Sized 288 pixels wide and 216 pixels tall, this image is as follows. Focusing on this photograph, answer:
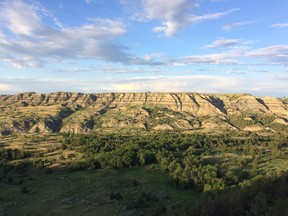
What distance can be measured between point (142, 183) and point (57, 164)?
102 ft

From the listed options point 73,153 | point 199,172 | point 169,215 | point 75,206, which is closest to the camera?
point 169,215

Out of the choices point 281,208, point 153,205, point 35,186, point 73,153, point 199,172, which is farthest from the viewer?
point 73,153

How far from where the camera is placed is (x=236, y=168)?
210 ft

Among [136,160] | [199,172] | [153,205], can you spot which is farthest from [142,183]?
[136,160]

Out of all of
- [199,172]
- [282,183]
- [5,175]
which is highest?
[282,183]

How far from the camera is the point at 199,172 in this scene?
54.7 m

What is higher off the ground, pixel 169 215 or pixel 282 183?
pixel 282 183

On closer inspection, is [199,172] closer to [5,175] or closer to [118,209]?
[118,209]

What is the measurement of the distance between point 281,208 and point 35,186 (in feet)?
158

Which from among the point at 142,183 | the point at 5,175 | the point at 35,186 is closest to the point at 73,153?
the point at 5,175

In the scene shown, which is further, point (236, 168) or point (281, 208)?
point (236, 168)

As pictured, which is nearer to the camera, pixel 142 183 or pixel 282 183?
pixel 282 183

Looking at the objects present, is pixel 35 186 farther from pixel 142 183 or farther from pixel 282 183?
pixel 282 183

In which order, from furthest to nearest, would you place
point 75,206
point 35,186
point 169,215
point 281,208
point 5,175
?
point 5,175 < point 35,186 < point 75,206 < point 169,215 < point 281,208
